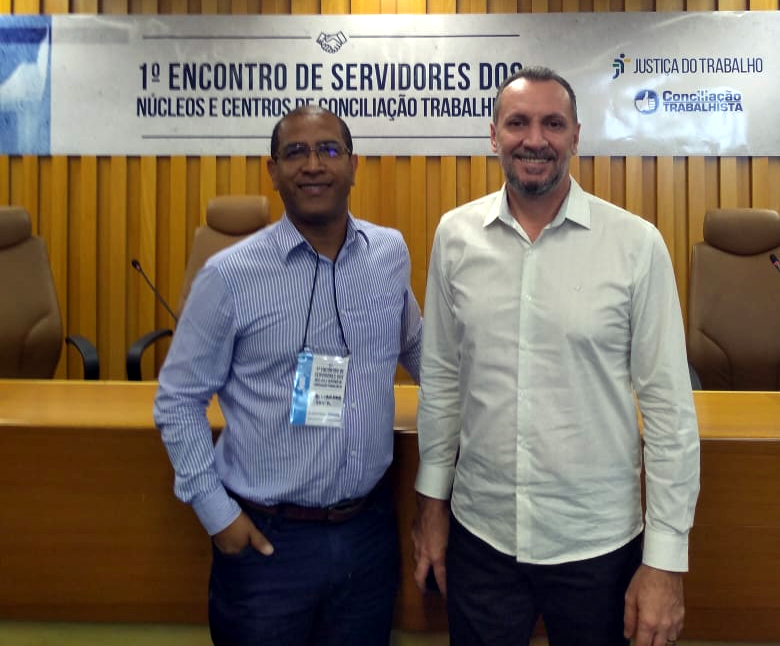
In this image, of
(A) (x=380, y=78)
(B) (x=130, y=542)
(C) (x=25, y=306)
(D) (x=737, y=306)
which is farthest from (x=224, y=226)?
(D) (x=737, y=306)

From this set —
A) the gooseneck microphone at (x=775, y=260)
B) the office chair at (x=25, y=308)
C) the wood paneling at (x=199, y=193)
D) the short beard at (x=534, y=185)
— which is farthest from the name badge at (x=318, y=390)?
the wood paneling at (x=199, y=193)

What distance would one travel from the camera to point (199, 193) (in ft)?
13.2

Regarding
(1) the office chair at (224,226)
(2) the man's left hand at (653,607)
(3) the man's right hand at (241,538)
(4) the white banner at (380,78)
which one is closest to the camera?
(2) the man's left hand at (653,607)

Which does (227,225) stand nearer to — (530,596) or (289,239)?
(289,239)

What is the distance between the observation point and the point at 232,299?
1.10 metres

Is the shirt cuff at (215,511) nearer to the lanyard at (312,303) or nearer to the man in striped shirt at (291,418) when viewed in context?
the man in striped shirt at (291,418)

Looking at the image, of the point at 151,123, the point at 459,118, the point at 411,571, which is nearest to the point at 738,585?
the point at 411,571

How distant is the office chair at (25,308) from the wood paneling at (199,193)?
1004 millimetres

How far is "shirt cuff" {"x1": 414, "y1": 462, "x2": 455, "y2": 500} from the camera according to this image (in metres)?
1.12

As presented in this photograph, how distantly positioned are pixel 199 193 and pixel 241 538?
10.9 feet

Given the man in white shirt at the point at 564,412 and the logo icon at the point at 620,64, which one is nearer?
the man in white shirt at the point at 564,412

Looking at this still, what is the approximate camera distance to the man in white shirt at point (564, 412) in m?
0.98

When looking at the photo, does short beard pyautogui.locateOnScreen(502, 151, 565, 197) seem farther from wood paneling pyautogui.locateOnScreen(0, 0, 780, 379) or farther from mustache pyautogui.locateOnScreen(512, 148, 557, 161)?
wood paneling pyautogui.locateOnScreen(0, 0, 780, 379)

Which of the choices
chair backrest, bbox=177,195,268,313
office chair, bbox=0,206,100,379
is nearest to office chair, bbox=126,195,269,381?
chair backrest, bbox=177,195,268,313
